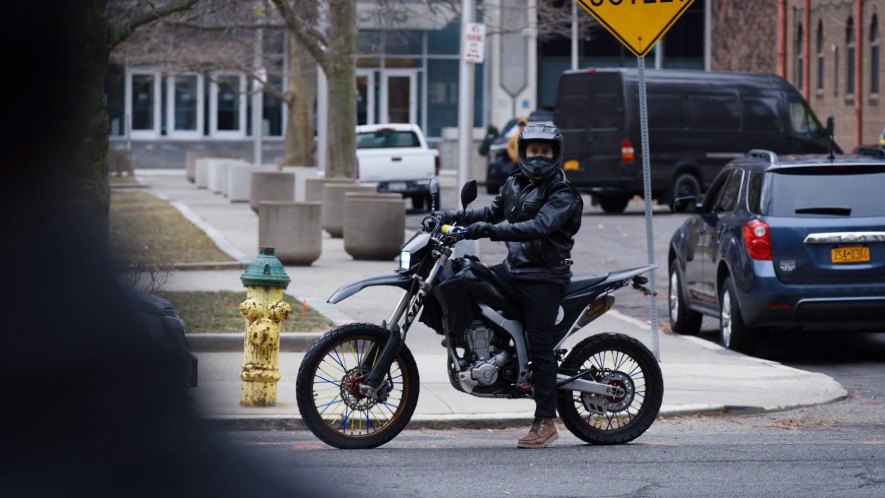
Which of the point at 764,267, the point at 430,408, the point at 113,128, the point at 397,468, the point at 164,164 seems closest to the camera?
the point at 113,128

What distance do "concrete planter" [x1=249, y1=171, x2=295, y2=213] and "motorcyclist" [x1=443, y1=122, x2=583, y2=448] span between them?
18694 mm

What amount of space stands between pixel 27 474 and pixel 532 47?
1977 inches

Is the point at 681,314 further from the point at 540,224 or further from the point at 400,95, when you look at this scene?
the point at 400,95

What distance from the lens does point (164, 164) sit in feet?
153

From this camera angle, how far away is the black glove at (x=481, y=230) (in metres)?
6.55

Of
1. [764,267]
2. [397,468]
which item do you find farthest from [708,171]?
[397,468]

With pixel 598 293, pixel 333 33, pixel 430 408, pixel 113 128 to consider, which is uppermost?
pixel 333 33

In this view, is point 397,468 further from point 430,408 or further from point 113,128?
point 113,128

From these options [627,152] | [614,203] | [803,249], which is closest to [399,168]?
[614,203]

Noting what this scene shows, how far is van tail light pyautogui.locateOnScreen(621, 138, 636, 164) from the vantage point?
90.6ft

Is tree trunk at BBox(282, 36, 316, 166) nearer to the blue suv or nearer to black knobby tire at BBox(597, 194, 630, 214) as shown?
black knobby tire at BBox(597, 194, 630, 214)

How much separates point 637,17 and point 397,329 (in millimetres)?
4259

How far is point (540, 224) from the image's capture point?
6.65m

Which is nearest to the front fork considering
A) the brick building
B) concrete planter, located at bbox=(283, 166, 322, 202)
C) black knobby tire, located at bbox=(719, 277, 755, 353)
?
black knobby tire, located at bbox=(719, 277, 755, 353)
